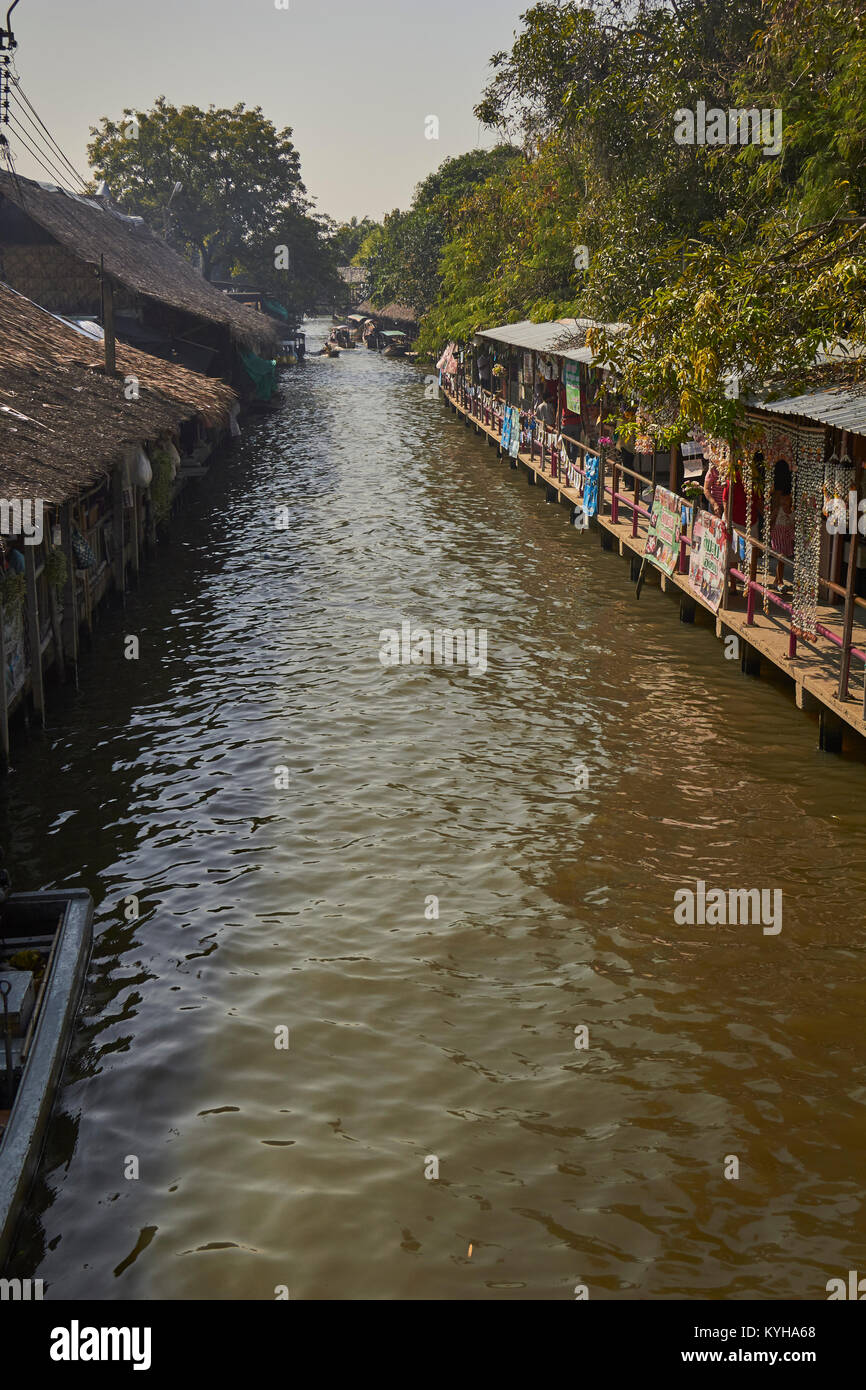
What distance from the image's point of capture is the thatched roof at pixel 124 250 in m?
32.5

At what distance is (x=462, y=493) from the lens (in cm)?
3275

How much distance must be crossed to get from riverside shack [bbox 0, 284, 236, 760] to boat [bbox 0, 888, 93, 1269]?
3.35 meters

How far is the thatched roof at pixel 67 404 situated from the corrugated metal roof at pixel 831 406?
7.91 meters

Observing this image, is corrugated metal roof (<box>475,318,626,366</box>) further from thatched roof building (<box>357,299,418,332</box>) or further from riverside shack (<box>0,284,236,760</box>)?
thatched roof building (<box>357,299,418,332</box>)

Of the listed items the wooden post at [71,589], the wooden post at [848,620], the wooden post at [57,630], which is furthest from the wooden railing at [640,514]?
the wooden post at [57,630]

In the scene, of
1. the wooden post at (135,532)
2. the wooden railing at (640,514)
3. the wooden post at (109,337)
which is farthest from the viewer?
the wooden post at (109,337)

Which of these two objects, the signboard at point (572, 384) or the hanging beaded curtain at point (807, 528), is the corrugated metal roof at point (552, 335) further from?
the hanging beaded curtain at point (807, 528)

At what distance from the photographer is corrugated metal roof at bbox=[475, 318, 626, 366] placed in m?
25.7

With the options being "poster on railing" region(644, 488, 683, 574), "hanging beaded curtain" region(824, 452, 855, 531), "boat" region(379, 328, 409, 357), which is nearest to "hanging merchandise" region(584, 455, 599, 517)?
"poster on railing" region(644, 488, 683, 574)

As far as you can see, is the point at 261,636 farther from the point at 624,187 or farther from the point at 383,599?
the point at 624,187

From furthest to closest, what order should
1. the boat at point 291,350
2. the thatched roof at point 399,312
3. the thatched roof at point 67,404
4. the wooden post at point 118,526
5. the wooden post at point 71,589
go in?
the thatched roof at point 399,312
the boat at point 291,350
the wooden post at point 118,526
the wooden post at point 71,589
the thatched roof at point 67,404

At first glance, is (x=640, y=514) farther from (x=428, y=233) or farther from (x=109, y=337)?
(x=428, y=233)
